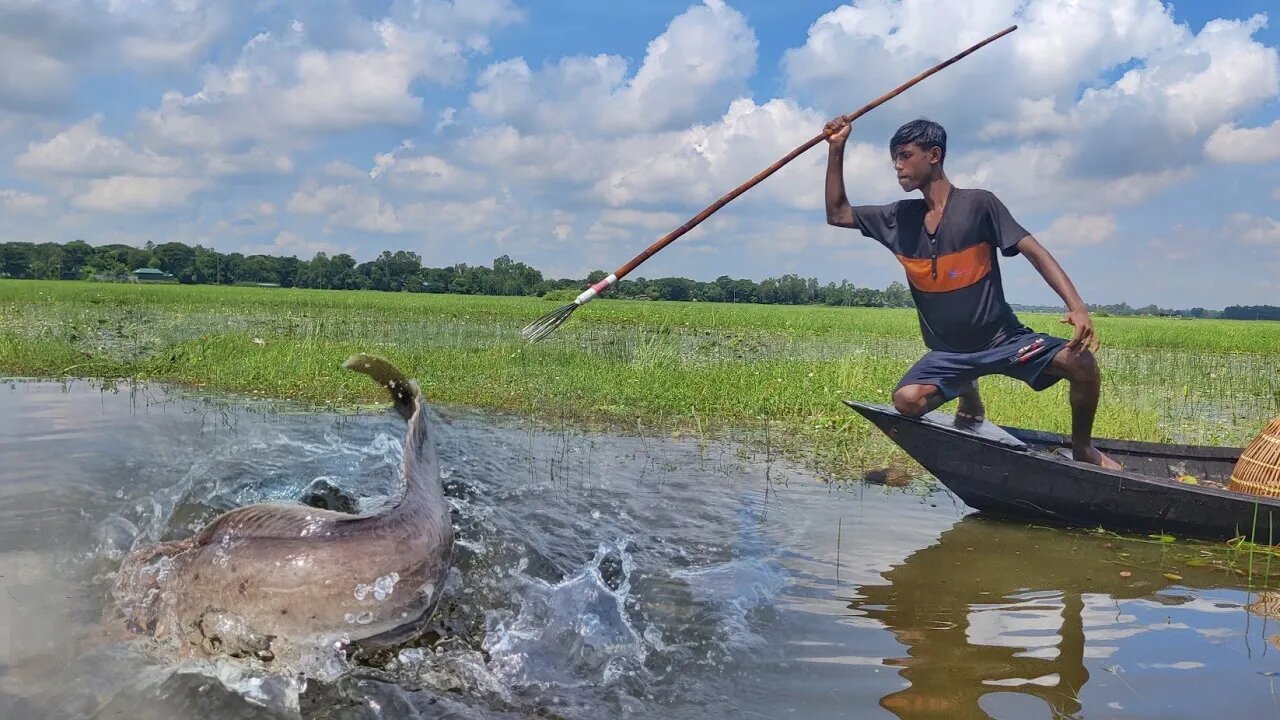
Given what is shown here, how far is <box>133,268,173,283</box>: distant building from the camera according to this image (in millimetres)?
51031

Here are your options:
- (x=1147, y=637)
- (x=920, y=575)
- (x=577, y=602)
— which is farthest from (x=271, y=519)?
(x=1147, y=637)

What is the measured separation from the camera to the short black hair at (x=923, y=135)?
4.21 m

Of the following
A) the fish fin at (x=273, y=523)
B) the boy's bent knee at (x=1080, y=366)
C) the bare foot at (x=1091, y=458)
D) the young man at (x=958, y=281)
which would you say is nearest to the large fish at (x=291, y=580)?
the fish fin at (x=273, y=523)

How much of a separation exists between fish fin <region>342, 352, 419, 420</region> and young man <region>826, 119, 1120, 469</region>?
2.48 m

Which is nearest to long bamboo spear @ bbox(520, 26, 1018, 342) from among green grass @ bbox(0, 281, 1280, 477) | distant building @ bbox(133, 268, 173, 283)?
green grass @ bbox(0, 281, 1280, 477)

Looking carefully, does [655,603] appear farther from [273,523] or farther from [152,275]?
[152,275]

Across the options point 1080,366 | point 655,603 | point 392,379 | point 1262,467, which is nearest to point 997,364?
point 1080,366

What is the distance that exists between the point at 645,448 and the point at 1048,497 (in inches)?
107

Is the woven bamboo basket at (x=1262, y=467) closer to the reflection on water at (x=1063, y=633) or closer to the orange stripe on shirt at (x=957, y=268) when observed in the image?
the reflection on water at (x=1063, y=633)

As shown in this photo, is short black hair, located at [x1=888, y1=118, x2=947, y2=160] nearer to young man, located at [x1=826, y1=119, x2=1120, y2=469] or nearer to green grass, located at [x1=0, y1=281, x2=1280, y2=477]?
young man, located at [x1=826, y1=119, x2=1120, y2=469]

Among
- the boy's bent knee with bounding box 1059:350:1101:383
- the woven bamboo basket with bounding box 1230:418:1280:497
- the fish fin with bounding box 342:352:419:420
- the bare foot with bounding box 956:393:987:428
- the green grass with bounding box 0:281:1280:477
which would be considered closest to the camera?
the fish fin with bounding box 342:352:419:420

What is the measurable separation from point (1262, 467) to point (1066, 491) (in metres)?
1.07

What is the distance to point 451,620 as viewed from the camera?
9.24 ft

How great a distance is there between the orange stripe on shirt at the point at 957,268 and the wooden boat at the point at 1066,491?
0.69 metres
